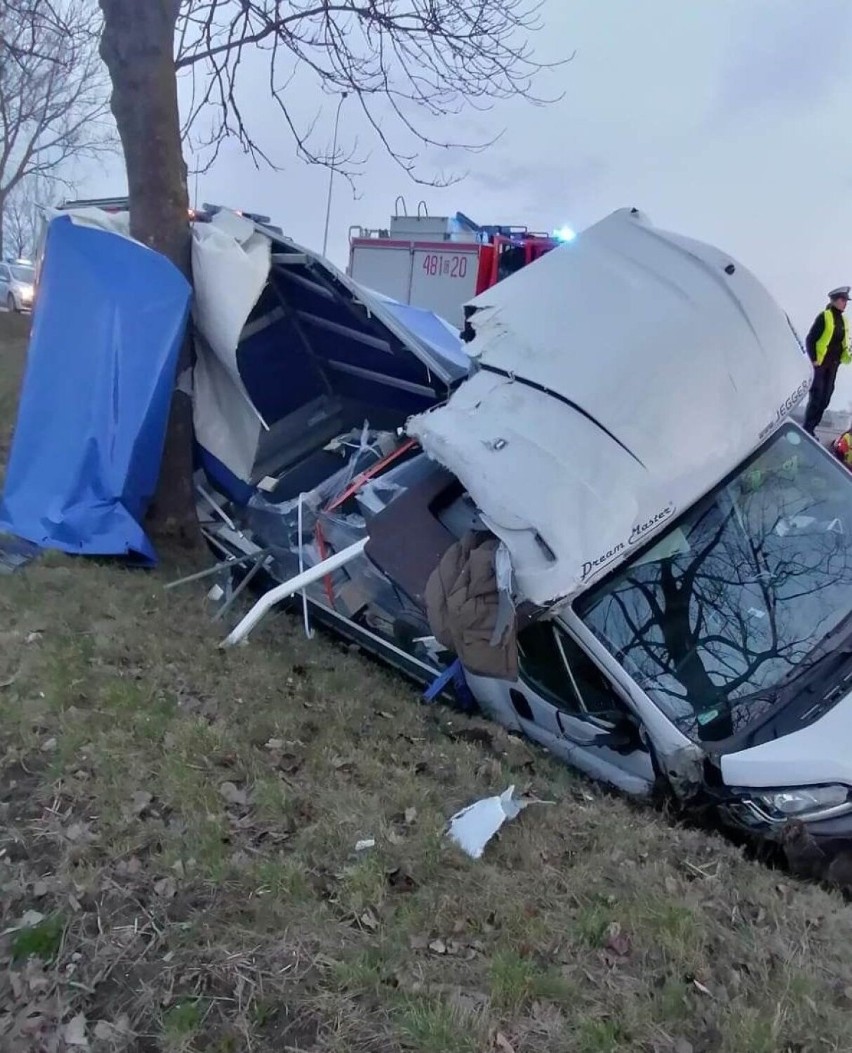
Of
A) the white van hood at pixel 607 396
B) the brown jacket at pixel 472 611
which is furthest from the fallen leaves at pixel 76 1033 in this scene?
the white van hood at pixel 607 396

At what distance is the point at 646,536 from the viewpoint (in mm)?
3791

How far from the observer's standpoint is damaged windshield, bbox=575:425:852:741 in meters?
3.79

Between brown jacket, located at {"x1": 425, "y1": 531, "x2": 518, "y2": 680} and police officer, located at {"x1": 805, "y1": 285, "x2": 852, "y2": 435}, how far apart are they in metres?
7.54

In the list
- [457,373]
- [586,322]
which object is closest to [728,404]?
[586,322]

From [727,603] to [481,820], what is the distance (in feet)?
4.75

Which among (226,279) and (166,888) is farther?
(226,279)

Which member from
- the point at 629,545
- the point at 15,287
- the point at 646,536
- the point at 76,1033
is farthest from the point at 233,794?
the point at 15,287

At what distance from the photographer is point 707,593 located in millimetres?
3979

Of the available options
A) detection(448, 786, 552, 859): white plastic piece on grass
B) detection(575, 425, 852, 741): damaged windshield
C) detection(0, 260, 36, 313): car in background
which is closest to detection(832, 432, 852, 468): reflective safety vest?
detection(575, 425, 852, 741): damaged windshield

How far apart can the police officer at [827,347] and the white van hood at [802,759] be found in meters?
7.39

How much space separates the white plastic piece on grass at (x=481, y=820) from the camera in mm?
3172

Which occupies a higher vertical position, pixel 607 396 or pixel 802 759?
pixel 607 396

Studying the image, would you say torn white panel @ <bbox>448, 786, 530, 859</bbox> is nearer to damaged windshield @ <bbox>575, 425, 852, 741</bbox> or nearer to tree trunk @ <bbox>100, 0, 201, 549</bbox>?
damaged windshield @ <bbox>575, 425, 852, 741</bbox>

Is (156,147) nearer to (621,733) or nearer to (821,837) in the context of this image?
(621,733)
